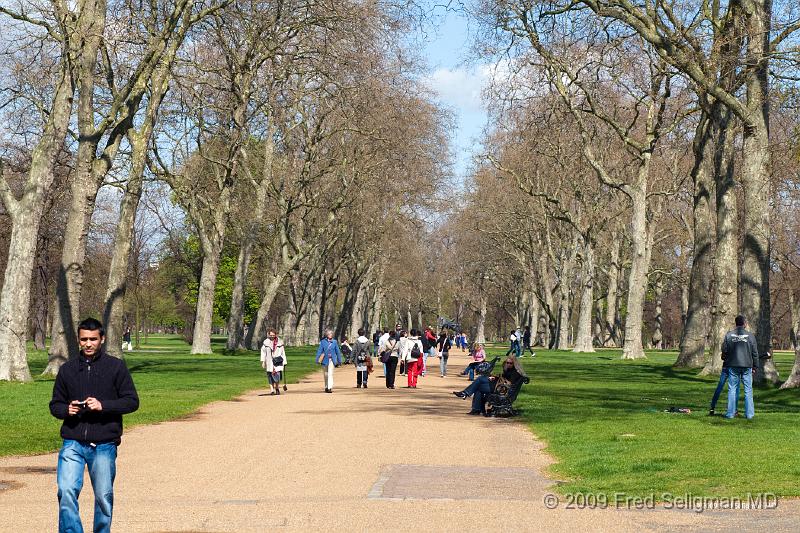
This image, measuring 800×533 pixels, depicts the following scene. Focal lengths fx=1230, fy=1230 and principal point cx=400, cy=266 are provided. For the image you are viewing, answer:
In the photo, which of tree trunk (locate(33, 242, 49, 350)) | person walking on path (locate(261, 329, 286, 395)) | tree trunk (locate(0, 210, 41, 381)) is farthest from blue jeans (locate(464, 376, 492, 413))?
tree trunk (locate(33, 242, 49, 350))

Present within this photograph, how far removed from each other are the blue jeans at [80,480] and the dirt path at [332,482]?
1.58 m

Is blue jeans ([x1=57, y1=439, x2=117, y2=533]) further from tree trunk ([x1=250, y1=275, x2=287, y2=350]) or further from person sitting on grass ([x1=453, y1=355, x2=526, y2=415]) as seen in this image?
tree trunk ([x1=250, y1=275, x2=287, y2=350])

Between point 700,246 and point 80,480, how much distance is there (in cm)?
3508

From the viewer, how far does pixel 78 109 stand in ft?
104

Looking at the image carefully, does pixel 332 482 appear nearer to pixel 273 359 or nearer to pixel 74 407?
pixel 74 407

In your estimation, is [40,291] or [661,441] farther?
[40,291]

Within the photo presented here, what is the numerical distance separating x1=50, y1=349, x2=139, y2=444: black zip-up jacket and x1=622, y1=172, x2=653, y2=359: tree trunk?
1649 inches

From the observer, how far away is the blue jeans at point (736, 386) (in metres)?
20.5

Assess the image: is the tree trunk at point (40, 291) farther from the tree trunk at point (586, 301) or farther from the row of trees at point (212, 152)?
the tree trunk at point (586, 301)

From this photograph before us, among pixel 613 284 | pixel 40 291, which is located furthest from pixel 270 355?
pixel 613 284

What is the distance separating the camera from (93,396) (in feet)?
27.5

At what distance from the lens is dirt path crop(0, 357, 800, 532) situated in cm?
1033

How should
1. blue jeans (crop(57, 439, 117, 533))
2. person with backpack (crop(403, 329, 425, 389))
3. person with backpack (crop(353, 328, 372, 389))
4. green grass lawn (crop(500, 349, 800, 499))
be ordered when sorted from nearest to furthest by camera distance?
blue jeans (crop(57, 439, 117, 533)) → green grass lawn (crop(500, 349, 800, 499)) → person with backpack (crop(353, 328, 372, 389)) → person with backpack (crop(403, 329, 425, 389))

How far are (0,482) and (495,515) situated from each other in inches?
216
